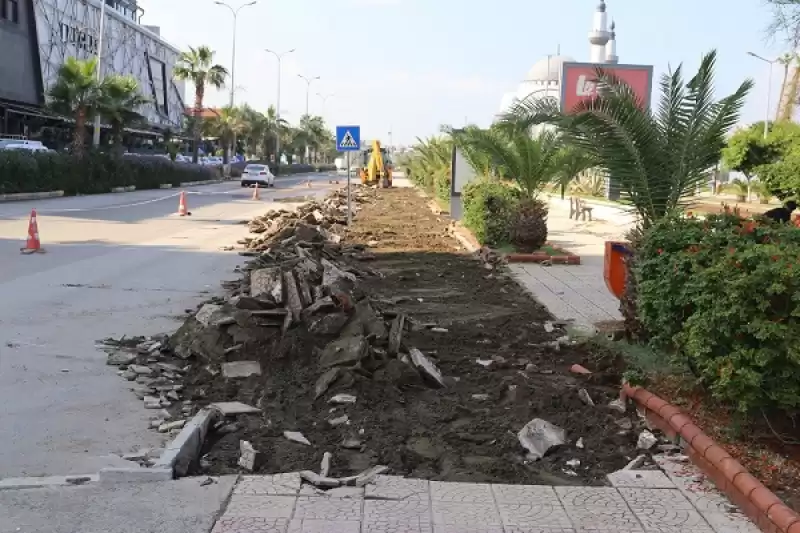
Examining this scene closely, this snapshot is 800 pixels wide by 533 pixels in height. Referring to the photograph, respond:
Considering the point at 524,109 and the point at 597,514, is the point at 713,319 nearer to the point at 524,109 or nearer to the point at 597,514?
the point at 597,514

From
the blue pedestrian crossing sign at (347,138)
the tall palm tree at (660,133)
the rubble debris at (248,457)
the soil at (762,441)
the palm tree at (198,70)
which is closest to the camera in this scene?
the soil at (762,441)

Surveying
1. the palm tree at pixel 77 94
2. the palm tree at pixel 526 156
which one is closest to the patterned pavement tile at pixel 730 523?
the palm tree at pixel 526 156

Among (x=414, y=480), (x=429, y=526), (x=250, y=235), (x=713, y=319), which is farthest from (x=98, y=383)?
(x=250, y=235)

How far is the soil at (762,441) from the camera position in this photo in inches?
189

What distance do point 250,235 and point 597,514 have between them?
53.3 feet

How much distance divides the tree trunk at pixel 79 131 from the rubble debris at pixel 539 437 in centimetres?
3494

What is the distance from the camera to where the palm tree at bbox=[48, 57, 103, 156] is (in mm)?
36125

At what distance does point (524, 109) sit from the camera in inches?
405

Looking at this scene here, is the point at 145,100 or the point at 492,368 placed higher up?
the point at 145,100

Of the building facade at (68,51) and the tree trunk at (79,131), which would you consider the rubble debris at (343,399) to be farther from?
the building facade at (68,51)

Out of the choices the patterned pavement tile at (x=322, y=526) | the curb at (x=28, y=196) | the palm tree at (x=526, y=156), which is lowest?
the curb at (x=28, y=196)

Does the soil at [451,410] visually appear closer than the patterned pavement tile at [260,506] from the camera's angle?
No

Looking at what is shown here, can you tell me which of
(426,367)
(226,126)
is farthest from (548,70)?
(426,367)

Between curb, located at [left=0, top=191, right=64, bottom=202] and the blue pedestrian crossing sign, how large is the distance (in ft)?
44.6
